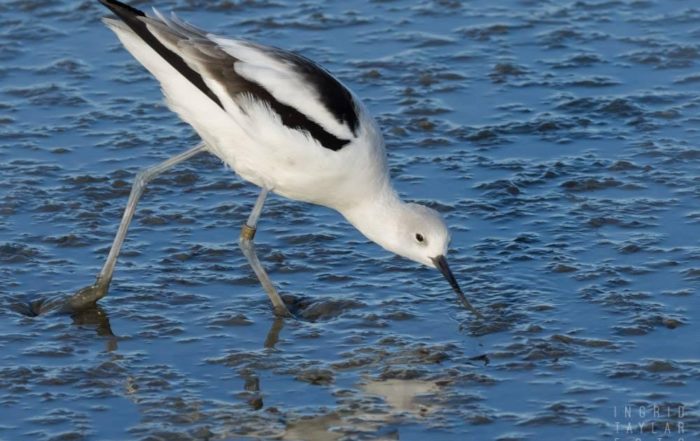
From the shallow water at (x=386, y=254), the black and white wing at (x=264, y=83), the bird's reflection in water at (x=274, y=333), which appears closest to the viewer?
the shallow water at (x=386, y=254)

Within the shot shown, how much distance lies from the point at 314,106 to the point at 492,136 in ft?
7.40

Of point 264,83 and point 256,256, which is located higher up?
point 264,83

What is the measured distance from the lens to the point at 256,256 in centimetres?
809

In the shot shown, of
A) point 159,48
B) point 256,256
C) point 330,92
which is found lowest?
point 256,256

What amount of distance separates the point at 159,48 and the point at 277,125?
668 mm

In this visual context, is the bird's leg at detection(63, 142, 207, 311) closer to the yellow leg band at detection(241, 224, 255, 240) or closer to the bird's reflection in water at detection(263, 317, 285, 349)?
the yellow leg band at detection(241, 224, 255, 240)

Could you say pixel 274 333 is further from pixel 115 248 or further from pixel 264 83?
pixel 264 83

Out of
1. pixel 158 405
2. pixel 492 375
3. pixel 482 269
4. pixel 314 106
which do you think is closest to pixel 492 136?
pixel 482 269

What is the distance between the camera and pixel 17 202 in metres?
8.99

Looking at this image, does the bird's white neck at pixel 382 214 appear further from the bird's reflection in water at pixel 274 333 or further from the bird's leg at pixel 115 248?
the bird's leg at pixel 115 248

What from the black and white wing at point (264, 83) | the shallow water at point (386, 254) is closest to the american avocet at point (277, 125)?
the black and white wing at point (264, 83)

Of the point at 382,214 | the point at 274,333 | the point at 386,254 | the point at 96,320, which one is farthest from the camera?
the point at 386,254

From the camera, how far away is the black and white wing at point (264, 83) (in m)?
7.77

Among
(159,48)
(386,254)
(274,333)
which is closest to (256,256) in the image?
(274,333)
